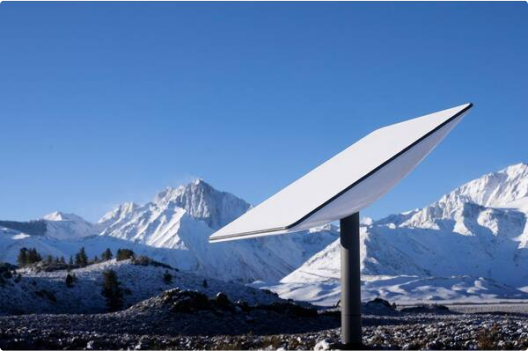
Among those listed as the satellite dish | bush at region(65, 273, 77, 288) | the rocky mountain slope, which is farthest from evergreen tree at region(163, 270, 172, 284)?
the satellite dish

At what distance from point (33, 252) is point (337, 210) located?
2571 inches

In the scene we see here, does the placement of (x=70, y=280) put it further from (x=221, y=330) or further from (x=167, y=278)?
(x=221, y=330)

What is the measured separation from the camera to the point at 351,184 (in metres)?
10.7

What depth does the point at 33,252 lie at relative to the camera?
7069 centimetres

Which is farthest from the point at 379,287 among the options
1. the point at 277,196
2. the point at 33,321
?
the point at 277,196

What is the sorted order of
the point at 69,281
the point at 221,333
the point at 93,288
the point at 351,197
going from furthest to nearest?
the point at 93,288 → the point at 69,281 → the point at 221,333 → the point at 351,197

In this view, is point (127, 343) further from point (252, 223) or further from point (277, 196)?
point (252, 223)

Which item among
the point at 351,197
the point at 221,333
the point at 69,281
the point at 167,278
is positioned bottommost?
the point at 221,333

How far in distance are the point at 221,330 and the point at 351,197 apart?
1980 cm

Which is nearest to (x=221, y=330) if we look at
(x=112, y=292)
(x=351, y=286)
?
(x=112, y=292)

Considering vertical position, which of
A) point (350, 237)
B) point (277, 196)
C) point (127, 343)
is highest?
point (277, 196)

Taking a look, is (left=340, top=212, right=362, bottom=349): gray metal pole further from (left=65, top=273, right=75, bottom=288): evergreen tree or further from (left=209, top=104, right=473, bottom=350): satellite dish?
(left=65, top=273, right=75, bottom=288): evergreen tree

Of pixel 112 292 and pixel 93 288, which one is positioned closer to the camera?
pixel 112 292

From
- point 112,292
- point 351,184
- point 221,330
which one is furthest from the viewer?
point 112,292
